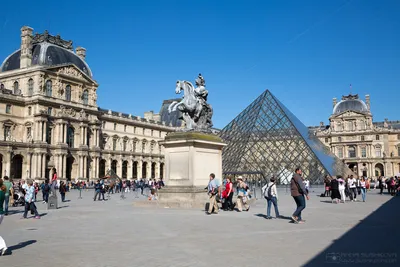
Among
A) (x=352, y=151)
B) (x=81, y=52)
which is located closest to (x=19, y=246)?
(x=81, y=52)

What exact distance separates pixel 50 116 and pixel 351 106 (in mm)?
59785

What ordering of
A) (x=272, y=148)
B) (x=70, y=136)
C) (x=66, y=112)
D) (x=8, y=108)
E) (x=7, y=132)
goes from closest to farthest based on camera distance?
1. (x=272, y=148)
2. (x=7, y=132)
3. (x=8, y=108)
4. (x=66, y=112)
5. (x=70, y=136)

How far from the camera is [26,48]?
50.3m

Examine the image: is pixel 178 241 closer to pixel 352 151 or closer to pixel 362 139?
pixel 362 139

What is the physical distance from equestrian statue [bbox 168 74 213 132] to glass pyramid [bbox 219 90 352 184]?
17.0 m

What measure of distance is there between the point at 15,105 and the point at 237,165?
30399 mm

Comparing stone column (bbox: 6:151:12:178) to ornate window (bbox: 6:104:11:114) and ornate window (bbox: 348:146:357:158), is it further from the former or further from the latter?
ornate window (bbox: 348:146:357:158)

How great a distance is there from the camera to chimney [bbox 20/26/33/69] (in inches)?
1968

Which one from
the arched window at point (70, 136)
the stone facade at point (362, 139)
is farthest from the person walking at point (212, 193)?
the stone facade at point (362, 139)

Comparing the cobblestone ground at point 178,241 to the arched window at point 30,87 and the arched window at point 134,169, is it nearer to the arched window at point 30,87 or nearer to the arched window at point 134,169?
the arched window at point 30,87

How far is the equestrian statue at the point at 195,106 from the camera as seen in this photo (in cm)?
1339

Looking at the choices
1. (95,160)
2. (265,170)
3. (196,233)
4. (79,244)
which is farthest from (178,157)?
(95,160)

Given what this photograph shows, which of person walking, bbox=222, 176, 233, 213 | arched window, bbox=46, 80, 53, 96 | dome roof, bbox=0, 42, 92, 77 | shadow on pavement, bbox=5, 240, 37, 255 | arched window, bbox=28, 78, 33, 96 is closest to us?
shadow on pavement, bbox=5, 240, 37, 255

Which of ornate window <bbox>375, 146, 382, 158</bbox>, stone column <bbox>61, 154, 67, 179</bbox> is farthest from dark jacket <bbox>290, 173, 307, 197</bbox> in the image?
ornate window <bbox>375, 146, 382, 158</bbox>
